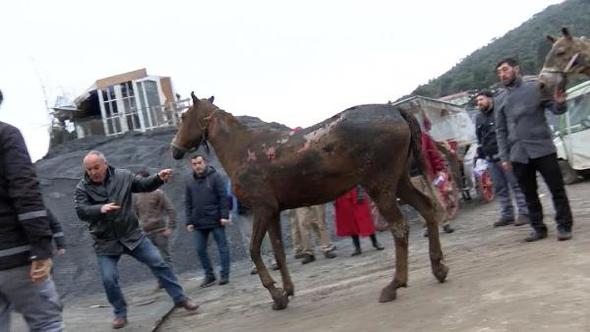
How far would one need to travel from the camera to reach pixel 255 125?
6.11 metres

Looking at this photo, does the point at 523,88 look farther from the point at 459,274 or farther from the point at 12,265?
the point at 12,265

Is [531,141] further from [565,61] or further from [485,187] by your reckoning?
[485,187]

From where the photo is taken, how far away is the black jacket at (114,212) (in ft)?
20.4

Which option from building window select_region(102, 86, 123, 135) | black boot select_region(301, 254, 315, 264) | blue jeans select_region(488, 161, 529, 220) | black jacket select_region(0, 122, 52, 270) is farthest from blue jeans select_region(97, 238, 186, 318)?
building window select_region(102, 86, 123, 135)

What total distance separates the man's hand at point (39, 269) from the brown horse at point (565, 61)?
4961 millimetres

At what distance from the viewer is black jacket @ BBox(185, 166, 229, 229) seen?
28.7 ft

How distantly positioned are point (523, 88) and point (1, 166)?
17.1 ft

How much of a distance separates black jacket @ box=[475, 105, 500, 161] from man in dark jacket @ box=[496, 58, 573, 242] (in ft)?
7.40

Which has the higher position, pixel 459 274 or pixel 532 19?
pixel 532 19

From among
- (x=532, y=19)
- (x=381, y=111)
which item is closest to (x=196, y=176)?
(x=381, y=111)

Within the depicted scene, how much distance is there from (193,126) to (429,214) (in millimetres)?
2645

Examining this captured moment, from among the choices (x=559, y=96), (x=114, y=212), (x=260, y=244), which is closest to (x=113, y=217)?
(x=114, y=212)

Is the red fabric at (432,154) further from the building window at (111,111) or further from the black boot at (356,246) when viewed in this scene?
the building window at (111,111)

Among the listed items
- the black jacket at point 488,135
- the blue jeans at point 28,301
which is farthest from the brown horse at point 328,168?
the black jacket at point 488,135
